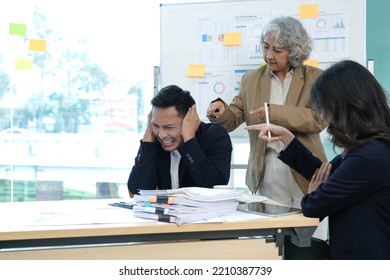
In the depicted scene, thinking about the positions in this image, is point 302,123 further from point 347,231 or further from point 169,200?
point 169,200

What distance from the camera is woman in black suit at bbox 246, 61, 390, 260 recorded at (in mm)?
1393

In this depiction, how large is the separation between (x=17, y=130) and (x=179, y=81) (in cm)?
179

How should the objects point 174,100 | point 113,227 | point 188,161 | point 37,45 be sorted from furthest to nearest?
point 37,45 → point 174,100 → point 188,161 → point 113,227

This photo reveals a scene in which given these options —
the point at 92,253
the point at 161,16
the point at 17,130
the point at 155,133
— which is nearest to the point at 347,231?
the point at 92,253

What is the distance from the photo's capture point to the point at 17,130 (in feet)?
13.1

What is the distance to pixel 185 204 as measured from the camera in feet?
4.71

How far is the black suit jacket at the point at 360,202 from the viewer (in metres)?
1.38

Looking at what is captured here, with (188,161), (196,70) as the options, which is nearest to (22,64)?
(196,70)

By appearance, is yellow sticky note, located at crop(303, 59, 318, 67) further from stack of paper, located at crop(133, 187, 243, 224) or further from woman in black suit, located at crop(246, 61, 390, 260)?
stack of paper, located at crop(133, 187, 243, 224)

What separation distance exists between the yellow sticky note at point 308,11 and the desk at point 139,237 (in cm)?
155

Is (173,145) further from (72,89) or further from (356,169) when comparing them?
(72,89)

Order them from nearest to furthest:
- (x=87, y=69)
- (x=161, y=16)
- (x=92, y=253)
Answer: (x=92, y=253)
(x=161, y=16)
(x=87, y=69)

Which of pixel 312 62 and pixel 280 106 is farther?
pixel 312 62

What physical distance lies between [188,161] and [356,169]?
2.46ft
